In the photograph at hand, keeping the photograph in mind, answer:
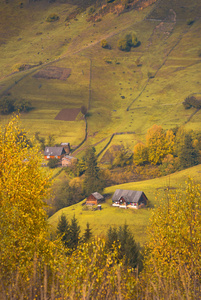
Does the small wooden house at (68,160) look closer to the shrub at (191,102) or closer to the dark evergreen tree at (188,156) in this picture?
the dark evergreen tree at (188,156)

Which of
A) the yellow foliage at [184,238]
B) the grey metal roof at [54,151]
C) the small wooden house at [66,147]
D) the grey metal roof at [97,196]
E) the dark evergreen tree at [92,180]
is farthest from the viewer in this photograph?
the small wooden house at [66,147]

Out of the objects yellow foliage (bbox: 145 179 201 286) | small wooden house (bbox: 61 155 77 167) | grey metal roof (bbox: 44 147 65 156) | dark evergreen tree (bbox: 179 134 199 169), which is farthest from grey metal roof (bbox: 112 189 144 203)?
yellow foliage (bbox: 145 179 201 286)

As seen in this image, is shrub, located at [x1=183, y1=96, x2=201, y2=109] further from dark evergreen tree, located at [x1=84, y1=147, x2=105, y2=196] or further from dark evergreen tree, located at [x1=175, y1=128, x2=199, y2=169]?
dark evergreen tree, located at [x1=84, y1=147, x2=105, y2=196]

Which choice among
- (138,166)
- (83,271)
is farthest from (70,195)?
(83,271)

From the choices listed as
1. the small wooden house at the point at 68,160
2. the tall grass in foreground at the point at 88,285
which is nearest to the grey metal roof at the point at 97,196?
the small wooden house at the point at 68,160

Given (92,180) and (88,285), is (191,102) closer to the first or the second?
(92,180)

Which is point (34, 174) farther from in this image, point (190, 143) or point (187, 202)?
point (190, 143)
